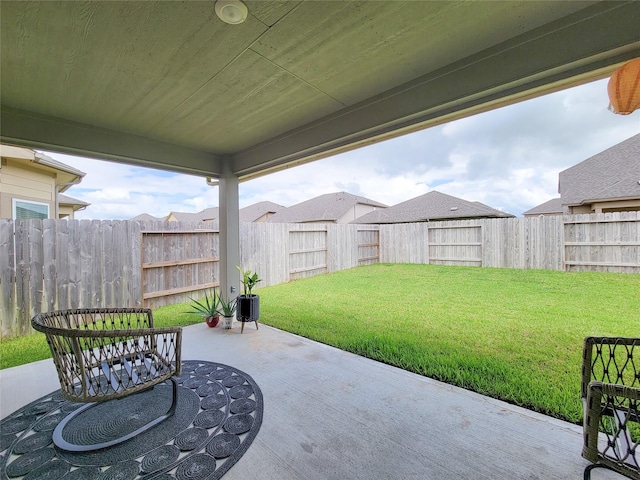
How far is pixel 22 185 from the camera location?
209 inches

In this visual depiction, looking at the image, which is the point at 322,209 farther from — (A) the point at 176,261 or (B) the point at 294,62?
(B) the point at 294,62

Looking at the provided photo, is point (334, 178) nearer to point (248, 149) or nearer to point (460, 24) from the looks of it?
point (248, 149)

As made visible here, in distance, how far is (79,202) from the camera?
364 inches

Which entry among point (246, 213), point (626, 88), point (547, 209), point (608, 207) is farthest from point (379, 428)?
point (246, 213)

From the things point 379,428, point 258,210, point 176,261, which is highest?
point 258,210

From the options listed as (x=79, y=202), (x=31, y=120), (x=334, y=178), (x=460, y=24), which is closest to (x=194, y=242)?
(x=31, y=120)

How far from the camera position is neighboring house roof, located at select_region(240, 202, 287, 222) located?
21.5 m

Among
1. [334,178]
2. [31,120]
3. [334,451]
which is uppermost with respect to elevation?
[334,178]

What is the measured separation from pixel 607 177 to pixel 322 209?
1390cm

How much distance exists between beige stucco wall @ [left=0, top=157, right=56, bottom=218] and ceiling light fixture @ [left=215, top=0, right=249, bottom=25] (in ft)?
19.9

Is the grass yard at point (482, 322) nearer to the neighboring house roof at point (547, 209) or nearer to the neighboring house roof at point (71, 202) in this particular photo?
the neighboring house roof at point (547, 209)

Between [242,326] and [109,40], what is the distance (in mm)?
3410

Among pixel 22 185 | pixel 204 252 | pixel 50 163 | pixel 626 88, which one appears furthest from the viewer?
pixel 204 252

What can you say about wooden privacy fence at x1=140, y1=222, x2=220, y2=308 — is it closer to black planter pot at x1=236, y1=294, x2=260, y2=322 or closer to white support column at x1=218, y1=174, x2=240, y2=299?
white support column at x1=218, y1=174, x2=240, y2=299
